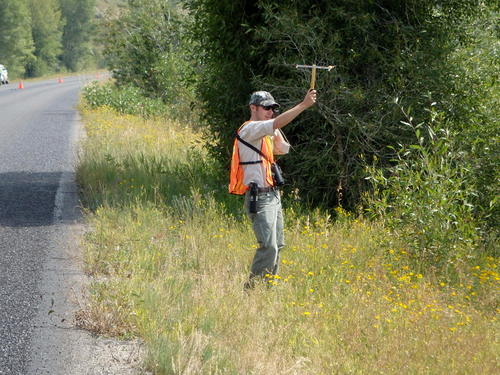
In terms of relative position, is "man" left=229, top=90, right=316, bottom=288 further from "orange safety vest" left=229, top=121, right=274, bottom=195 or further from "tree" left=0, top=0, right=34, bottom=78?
"tree" left=0, top=0, right=34, bottom=78

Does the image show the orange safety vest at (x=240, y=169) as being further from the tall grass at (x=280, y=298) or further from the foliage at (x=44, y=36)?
the foliage at (x=44, y=36)

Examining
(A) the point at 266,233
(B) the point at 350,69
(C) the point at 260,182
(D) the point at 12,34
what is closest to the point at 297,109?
(C) the point at 260,182

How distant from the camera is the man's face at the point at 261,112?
643cm

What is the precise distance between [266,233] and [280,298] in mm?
552

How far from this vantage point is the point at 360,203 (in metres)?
9.46

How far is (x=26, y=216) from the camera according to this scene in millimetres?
10133

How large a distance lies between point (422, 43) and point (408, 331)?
198 inches

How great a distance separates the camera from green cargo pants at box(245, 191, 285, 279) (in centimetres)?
643

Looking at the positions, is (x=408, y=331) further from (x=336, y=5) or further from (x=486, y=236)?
(x=336, y=5)

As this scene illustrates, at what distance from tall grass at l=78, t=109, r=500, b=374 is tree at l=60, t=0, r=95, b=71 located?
113 m

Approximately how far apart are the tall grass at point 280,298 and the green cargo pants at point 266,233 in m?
0.14

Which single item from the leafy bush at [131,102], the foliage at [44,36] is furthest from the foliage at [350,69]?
the foliage at [44,36]

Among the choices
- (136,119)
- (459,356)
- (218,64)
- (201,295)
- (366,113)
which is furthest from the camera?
(136,119)

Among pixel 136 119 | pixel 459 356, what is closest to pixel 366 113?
pixel 459 356
